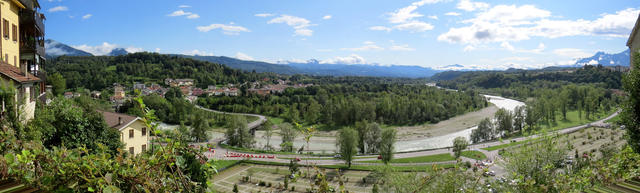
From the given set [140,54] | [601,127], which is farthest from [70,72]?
[601,127]

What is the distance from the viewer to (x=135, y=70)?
101250 millimetres

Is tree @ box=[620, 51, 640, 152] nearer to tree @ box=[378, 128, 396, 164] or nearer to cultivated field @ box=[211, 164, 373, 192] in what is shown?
cultivated field @ box=[211, 164, 373, 192]

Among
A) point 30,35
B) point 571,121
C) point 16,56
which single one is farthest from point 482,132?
point 16,56

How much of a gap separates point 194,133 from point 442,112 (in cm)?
4911

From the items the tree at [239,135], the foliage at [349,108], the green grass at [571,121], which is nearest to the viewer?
the tree at [239,135]

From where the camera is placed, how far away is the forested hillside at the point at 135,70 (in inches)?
3206

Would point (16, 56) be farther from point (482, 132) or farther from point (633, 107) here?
point (482, 132)

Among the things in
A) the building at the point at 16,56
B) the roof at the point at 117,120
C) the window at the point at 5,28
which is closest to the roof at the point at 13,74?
the building at the point at 16,56

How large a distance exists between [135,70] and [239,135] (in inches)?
2941

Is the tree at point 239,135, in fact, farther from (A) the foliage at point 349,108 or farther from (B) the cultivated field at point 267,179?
(A) the foliage at point 349,108

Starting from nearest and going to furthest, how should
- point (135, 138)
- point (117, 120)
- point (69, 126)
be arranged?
point (69, 126) → point (117, 120) → point (135, 138)

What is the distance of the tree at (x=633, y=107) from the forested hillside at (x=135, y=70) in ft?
310

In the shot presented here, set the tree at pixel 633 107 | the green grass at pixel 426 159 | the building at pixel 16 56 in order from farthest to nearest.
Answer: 1. the green grass at pixel 426 159
2. the building at pixel 16 56
3. the tree at pixel 633 107

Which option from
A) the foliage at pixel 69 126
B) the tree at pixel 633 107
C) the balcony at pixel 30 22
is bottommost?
the foliage at pixel 69 126
